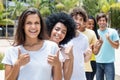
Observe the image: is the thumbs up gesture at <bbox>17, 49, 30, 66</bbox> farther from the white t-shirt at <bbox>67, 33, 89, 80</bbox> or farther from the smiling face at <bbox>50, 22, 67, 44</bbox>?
the white t-shirt at <bbox>67, 33, 89, 80</bbox>

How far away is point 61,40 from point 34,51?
42cm

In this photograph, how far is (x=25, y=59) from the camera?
7.12 ft

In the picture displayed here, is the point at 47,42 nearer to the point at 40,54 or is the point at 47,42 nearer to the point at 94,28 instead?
the point at 40,54

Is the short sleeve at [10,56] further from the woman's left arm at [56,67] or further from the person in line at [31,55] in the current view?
the woman's left arm at [56,67]

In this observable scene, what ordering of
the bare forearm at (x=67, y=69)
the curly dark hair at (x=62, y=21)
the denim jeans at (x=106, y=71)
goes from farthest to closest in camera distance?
the denim jeans at (x=106, y=71)
the curly dark hair at (x=62, y=21)
the bare forearm at (x=67, y=69)

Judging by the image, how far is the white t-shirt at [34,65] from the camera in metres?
2.22

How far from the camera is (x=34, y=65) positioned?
222 cm

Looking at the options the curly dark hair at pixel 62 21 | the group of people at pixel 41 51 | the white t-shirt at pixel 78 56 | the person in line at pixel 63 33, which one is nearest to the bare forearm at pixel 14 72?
the group of people at pixel 41 51

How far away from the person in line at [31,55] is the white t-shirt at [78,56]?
575mm

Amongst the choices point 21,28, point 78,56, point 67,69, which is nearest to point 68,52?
point 67,69

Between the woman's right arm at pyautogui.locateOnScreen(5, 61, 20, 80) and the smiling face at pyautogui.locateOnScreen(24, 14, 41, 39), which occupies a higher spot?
the smiling face at pyautogui.locateOnScreen(24, 14, 41, 39)

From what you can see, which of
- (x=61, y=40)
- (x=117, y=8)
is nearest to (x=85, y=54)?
(x=61, y=40)

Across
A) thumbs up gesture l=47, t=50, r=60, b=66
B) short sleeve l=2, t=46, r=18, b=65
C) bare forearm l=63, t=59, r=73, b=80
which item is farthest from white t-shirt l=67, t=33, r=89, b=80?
short sleeve l=2, t=46, r=18, b=65

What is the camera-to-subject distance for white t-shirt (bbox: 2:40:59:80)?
222 centimetres
